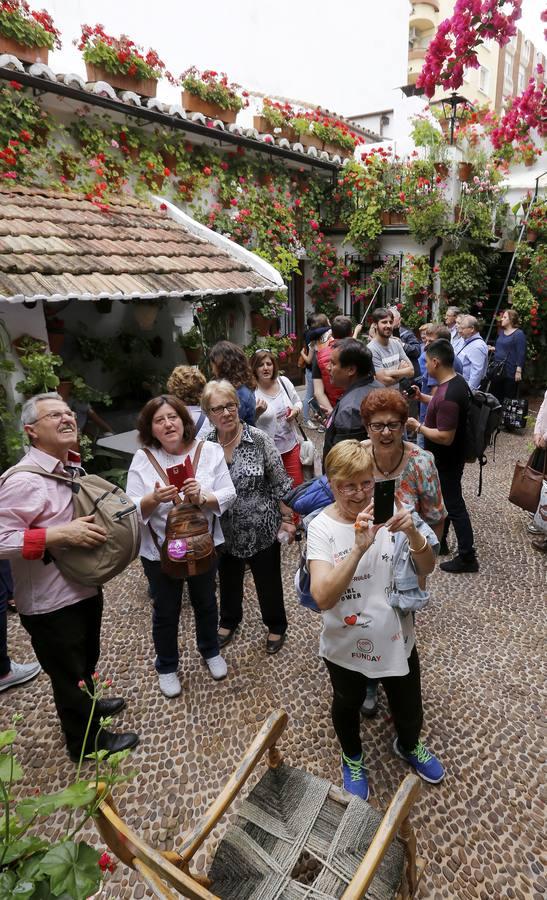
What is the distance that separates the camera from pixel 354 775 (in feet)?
8.20

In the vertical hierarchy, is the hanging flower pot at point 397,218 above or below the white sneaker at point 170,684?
above

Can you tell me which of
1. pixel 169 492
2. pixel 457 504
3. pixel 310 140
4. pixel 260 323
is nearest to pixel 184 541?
pixel 169 492

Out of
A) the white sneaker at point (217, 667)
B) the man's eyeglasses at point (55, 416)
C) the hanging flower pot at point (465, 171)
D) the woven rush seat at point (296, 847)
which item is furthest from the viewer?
the hanging flower pot at point (465, 171)

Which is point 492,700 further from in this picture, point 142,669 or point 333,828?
point 142,669

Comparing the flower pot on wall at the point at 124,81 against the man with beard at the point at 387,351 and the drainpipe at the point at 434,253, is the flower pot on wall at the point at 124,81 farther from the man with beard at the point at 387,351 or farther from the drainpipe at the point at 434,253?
the drainpipe at the point at 434,253

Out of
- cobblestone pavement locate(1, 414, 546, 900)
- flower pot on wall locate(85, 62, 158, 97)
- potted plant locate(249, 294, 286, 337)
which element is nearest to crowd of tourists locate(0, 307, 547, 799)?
cobblestone pavement locate(1, 414, 546, 900)

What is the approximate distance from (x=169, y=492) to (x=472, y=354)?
16.5 feet

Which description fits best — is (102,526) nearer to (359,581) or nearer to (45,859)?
(359,581)

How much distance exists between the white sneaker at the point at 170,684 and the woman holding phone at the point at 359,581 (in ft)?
4.07

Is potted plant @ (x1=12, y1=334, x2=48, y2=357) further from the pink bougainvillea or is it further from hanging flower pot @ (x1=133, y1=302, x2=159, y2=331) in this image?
the pink bougainvillea

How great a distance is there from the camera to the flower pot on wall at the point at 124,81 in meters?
6.50

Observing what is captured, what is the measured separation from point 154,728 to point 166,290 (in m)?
4.22

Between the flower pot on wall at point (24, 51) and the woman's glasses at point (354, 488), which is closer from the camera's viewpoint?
the woman's glasses at point (354, 488)

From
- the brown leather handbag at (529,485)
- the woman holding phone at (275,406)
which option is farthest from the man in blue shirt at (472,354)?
the woman holding phone at (275,406)
